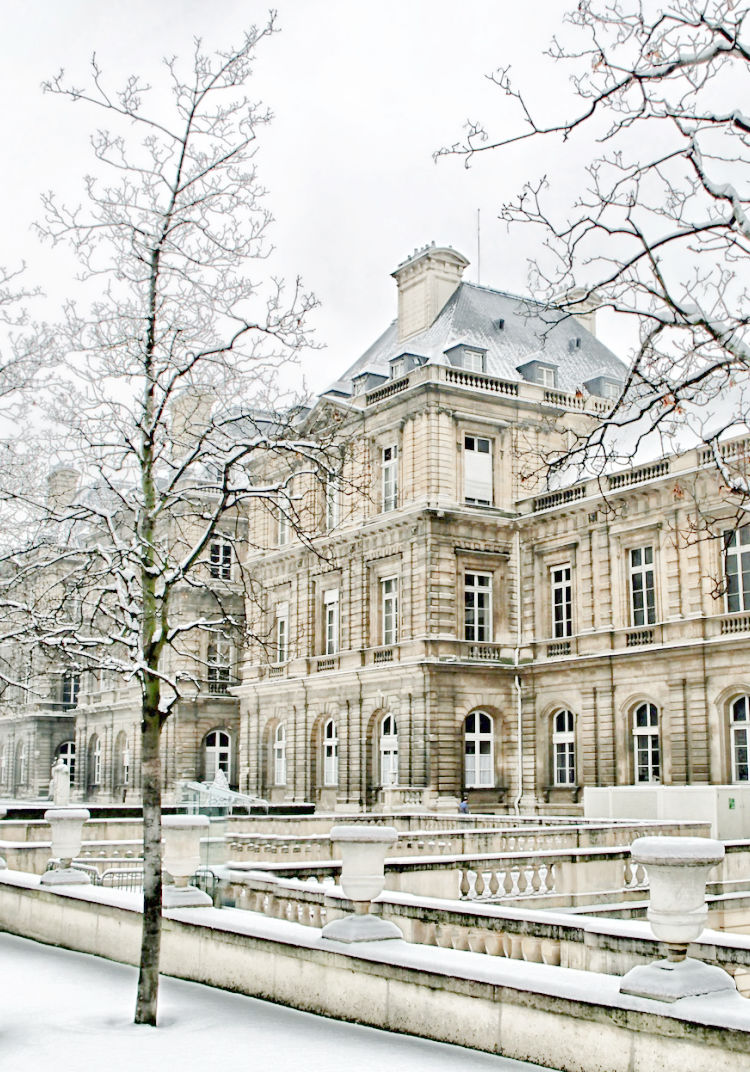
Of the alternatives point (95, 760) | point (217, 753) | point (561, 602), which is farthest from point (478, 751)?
point (95, 760)

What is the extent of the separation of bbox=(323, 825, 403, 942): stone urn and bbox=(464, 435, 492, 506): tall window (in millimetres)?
26445

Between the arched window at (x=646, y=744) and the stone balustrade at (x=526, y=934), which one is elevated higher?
the arched window at (x=646, y=744)

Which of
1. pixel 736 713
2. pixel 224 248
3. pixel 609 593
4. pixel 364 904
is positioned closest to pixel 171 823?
pixel 364 904

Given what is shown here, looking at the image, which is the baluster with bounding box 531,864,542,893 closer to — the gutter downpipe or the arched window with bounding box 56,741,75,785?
the gutter downpipe

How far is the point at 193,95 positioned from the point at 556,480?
1030 inches

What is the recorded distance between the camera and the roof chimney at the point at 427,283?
41.2 m

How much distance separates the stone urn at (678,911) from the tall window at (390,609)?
95.9 ft

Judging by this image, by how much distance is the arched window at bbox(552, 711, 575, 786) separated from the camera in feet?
111

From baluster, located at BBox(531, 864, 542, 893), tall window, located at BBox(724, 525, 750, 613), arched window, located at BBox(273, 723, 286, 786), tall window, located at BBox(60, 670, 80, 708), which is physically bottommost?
baluster, located at BBox(531, 864, 542, 893)

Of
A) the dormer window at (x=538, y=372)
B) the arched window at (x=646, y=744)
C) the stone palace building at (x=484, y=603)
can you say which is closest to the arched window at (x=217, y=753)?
the stone palace building at (x=484, y=603)

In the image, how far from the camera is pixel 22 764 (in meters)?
66.9

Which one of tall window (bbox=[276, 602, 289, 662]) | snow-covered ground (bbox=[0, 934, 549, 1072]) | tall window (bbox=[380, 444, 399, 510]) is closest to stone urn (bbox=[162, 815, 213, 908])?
snow-covered ground (bbox=[0, 934, 549, 1072])

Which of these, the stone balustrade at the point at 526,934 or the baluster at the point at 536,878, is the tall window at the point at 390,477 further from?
the stone balustrade at the point at 526,934

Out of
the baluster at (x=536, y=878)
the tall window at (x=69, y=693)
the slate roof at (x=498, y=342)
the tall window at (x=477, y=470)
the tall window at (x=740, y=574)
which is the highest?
the slate roof at (x=498, y=342)
